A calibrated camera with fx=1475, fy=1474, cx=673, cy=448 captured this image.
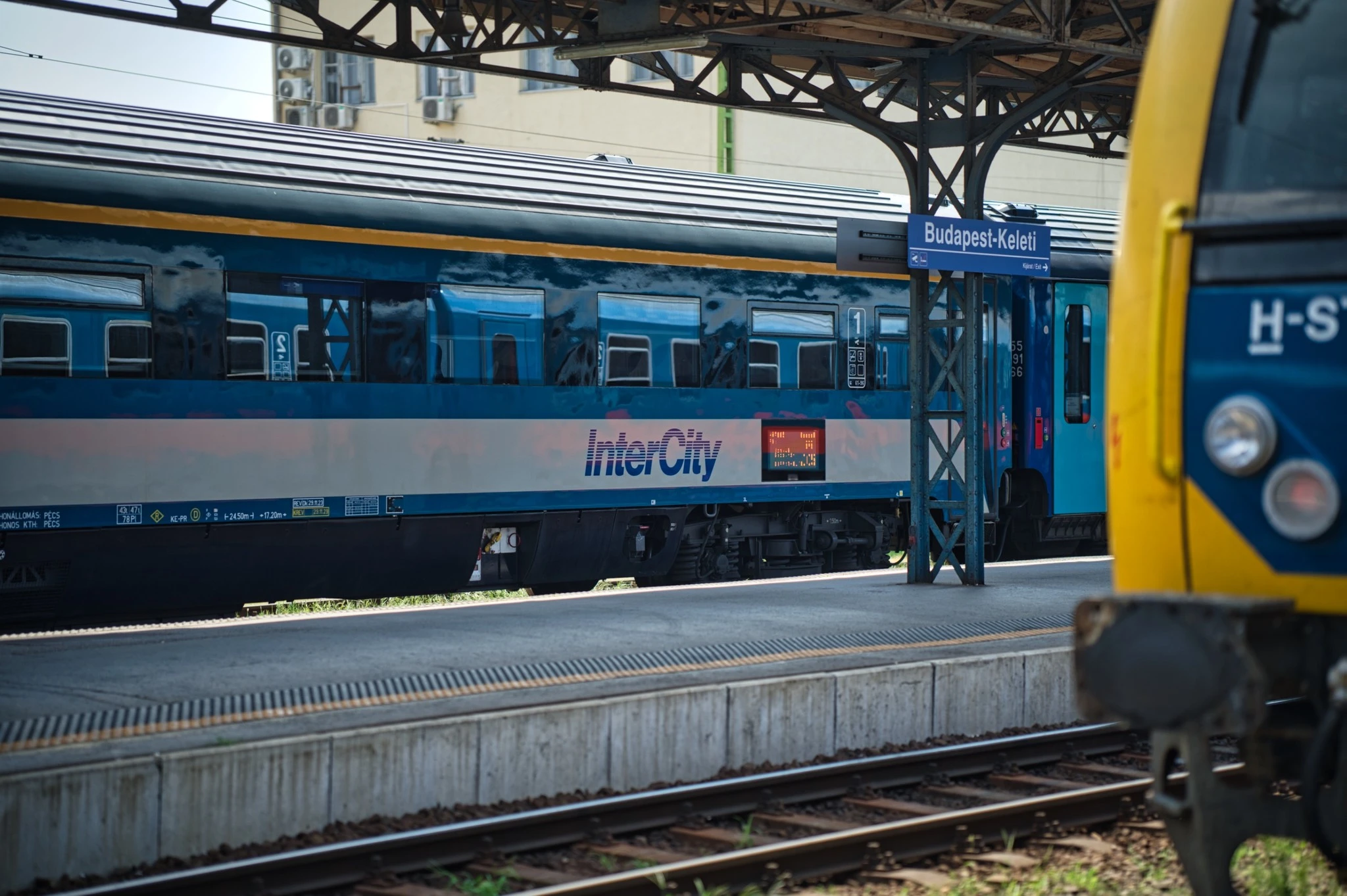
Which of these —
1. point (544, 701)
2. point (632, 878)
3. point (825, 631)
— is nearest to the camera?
point (632, 878)

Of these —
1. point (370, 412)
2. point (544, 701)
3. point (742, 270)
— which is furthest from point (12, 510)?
point (742, 270)

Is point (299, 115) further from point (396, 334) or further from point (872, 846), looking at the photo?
point (872, 846)

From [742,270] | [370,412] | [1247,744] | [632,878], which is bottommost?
[632,878]

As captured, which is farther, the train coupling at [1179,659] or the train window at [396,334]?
the train window at [396,334]

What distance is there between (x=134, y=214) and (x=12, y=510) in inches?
86.3

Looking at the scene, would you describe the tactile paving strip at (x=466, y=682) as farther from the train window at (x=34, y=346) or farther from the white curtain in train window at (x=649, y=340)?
the white curtain in train window at (x=649, y=340)

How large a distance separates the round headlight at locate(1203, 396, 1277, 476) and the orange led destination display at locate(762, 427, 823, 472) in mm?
9605

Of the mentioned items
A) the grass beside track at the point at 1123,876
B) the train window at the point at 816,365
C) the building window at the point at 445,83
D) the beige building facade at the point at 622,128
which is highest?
the building window at the point at 445,83

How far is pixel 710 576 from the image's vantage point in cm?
1340

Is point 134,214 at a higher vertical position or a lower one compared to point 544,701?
higher

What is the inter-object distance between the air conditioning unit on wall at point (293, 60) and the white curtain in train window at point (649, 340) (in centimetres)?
2687

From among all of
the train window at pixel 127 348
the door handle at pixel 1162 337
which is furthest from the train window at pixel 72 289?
the door handle at pixel 1162 337

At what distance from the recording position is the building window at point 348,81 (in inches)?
1412

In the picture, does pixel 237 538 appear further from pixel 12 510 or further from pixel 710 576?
pixel 710 576
